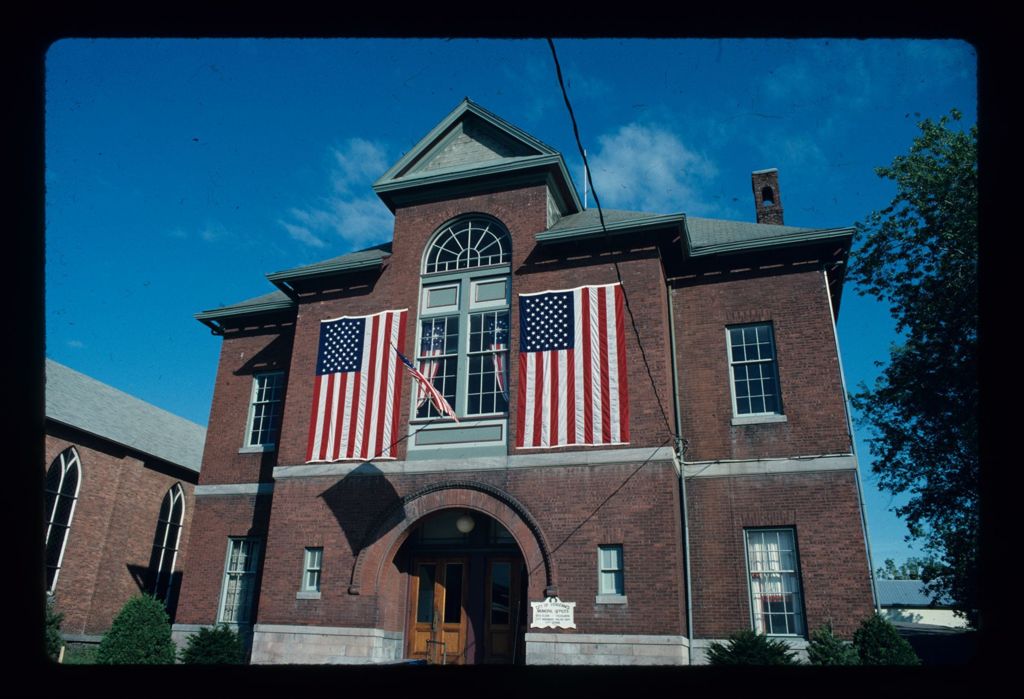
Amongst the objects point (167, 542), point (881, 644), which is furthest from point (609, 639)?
point (167, 542)

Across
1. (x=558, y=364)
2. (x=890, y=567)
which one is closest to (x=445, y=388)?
(x=558, y=364)

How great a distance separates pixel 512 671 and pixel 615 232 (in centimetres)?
1587

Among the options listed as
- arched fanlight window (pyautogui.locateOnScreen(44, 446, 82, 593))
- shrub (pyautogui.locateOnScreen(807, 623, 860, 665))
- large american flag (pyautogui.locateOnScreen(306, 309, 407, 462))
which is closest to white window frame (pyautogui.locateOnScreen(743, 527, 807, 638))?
shrub (pyautogui.locateOnScreen(807, 623, 860, 665))

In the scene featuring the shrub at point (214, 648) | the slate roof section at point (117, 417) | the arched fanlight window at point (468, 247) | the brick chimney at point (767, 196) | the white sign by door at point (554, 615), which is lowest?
the shrub at point (214, 648)

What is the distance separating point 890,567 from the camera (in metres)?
136

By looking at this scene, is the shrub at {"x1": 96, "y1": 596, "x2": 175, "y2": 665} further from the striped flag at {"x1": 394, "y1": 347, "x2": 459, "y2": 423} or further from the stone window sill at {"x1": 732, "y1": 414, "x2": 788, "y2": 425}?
the stone window sill at {"x1": 732, "y1": 414, "x2": 788, "y2": 425}

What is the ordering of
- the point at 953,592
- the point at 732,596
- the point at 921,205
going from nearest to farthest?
the point at 732,596
the point at 921,205
the point at 953,592

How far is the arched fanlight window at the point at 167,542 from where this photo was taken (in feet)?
91.6

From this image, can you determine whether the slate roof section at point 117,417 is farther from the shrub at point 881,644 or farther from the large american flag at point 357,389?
the shrub at point 881,644

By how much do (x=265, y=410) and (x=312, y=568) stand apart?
17.7 feet

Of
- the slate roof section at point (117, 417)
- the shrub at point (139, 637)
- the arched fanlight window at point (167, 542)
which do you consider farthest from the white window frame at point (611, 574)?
the arched fanlight window at point (167, 542)

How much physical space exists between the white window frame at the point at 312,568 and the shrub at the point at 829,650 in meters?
10.2

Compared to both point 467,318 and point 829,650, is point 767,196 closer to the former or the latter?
point 467,318

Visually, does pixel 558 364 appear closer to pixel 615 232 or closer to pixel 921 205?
pixel 615 232
